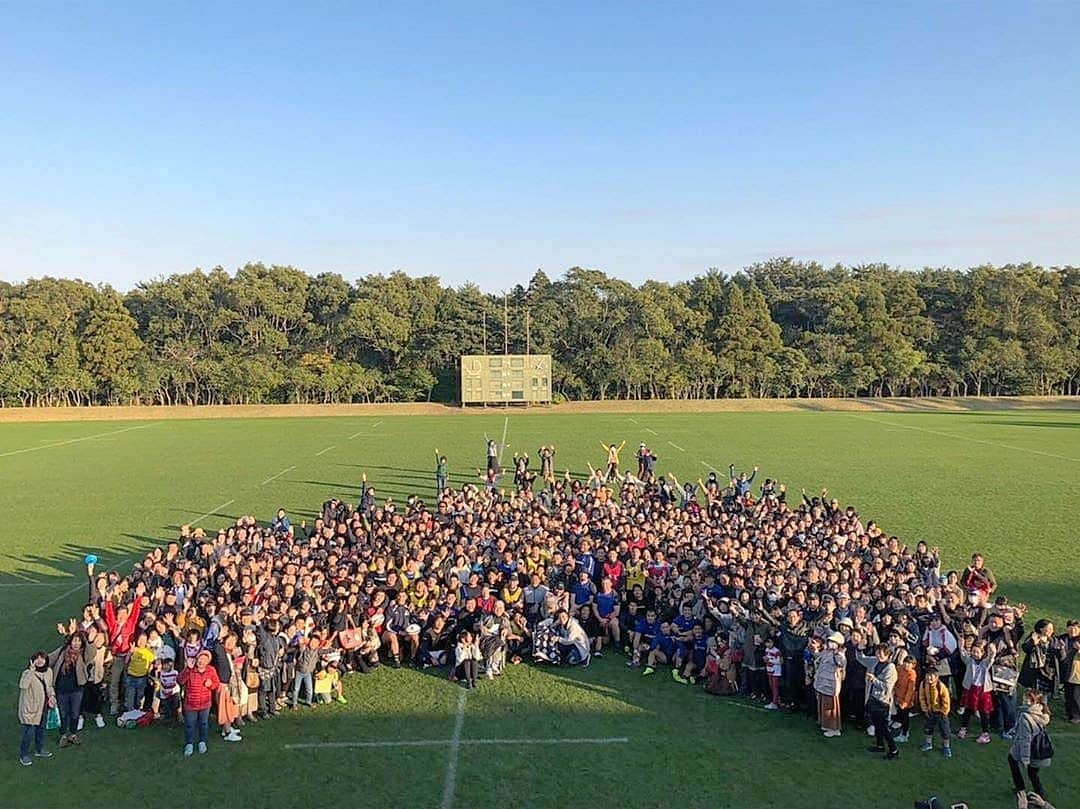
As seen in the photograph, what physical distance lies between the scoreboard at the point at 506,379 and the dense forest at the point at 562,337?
32.4 feet

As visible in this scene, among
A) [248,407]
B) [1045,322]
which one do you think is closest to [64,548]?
[248,407]

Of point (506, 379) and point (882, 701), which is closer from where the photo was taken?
point (882, 701)

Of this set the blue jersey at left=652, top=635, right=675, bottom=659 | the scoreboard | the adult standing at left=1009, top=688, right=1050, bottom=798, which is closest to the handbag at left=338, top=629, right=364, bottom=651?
the blue jersey at left=652, top=635, right=675, bottom=659

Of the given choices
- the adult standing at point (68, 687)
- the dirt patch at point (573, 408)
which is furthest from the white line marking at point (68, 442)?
the adult standing at point (68, 687)

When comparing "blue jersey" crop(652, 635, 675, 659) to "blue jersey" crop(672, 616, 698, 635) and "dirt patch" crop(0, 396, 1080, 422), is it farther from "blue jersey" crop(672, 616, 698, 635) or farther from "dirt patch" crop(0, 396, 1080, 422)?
"dirt patch" crop(0, 396, 1080, 422)

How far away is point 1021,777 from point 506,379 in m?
59.9

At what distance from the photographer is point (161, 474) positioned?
103 ft

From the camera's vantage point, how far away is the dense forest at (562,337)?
73.7 meters

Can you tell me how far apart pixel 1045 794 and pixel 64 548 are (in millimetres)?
20039

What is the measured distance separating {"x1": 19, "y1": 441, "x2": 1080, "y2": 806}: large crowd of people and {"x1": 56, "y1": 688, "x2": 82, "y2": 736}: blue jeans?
27 millimetres

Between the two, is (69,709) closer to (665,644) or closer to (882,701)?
(665,644)

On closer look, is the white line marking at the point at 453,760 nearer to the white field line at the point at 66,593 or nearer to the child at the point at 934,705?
the child at the point at 934,705

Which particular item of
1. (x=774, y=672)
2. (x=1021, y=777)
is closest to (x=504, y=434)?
(x=774, y=672)

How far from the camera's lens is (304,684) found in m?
10.7
